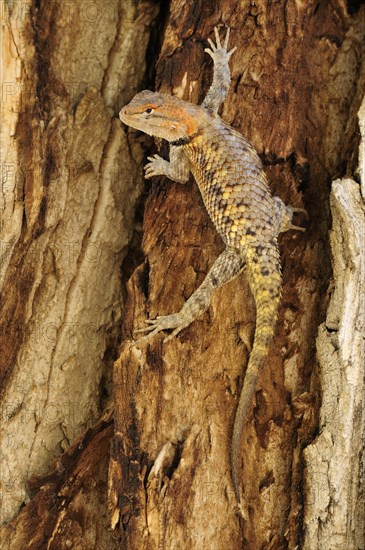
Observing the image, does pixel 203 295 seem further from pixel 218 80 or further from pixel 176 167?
pixel 218 80

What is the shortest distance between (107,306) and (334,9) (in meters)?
2.21

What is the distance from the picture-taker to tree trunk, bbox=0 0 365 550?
3215 millimetres

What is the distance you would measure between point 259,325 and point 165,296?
1.78 ft

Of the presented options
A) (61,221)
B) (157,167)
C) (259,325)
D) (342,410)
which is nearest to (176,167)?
(157,167)

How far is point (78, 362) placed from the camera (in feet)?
12.9

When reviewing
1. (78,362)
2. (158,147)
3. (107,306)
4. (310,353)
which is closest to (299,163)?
(158,147)

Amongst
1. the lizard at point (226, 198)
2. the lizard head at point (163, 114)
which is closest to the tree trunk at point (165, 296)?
the lizard at point (226, 198)

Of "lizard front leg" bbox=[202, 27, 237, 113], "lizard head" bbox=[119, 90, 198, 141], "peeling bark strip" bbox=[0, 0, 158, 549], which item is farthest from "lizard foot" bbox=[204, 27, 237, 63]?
"peeling bark strip" bbox=[0, 0, 158, 549]

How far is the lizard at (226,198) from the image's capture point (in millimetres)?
3281

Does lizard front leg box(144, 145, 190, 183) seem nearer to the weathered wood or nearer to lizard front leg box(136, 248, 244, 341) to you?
the weathered wood

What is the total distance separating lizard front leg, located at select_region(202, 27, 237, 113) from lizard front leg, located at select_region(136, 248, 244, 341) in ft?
2.77

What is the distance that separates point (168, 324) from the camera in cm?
338

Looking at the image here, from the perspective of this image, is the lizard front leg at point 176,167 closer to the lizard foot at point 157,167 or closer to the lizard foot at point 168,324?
the lizard foot at point 157,167

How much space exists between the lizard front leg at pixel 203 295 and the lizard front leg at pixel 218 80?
2.77 ft
